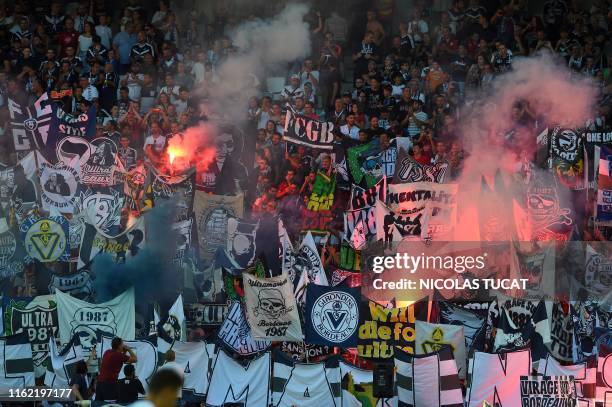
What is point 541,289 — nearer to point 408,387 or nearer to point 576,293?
point 576,293

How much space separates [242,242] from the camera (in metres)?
13.1

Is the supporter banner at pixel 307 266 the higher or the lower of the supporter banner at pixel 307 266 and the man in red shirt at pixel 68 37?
the lower

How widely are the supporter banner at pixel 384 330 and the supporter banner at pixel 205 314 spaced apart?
1.75 meters

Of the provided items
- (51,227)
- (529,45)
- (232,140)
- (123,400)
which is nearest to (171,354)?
(123,400)

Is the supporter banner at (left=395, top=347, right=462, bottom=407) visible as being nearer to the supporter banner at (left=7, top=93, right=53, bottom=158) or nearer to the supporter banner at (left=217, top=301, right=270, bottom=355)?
the supporter banner at (left=217, top=301, right=270, bottom=355)

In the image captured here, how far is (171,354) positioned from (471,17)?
7.13 meters

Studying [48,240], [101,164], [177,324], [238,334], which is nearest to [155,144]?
[101,164]

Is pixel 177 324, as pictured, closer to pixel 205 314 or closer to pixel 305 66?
pixel 205 314

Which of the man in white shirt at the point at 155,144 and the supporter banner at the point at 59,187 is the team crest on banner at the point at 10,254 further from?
the man in white shirt at the point at 155,144

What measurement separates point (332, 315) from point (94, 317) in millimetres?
2610

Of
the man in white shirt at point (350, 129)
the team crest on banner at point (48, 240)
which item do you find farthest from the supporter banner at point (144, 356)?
the man in white shirt at point (350, 129)

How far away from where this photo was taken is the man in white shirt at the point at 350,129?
14352 millimetres

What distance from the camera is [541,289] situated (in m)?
12.4

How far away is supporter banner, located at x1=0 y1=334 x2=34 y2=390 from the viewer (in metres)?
12.0
